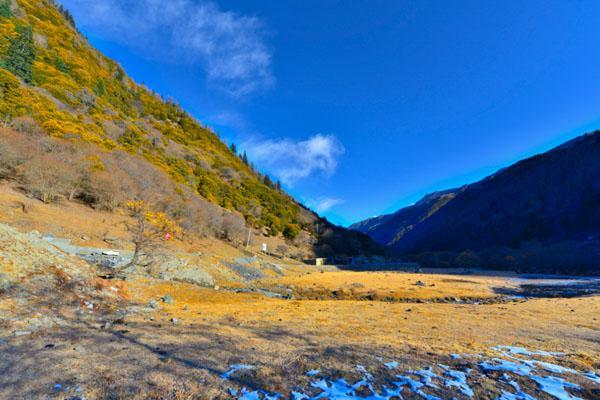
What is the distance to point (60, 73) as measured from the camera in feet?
154

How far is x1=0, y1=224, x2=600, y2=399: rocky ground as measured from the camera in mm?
4418

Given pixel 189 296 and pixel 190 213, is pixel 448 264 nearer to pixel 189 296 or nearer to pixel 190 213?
pixel 190 213

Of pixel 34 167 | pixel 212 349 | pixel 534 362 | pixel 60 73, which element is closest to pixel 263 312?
pixel 212 349

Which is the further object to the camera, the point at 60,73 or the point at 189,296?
the point at 60,73

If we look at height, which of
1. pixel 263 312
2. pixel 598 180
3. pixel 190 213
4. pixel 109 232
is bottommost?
pixel 263 312

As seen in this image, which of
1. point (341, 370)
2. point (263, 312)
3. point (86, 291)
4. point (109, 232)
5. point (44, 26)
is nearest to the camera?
point (341, 370)

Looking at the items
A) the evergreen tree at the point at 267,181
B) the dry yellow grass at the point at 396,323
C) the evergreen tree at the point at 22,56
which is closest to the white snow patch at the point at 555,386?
the dry yellow grass at the point at 396,323

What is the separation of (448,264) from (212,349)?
7946 centimetres

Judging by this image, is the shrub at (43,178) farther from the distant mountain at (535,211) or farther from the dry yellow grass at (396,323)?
the distant mountain at (535,211)

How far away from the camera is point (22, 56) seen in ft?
126

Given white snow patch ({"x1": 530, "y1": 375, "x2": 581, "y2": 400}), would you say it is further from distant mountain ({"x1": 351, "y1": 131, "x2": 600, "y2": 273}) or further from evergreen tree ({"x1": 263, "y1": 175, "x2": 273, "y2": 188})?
evergreen tree ({"x1": 263, "y1": 175, "x2": 273, "y2": 188})

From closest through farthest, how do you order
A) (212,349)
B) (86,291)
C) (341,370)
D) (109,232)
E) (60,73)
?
(341,370), (212,349), (86,291), (109,232), (60,73)

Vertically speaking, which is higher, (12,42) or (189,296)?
(12,42)

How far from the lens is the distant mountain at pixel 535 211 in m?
69.0
